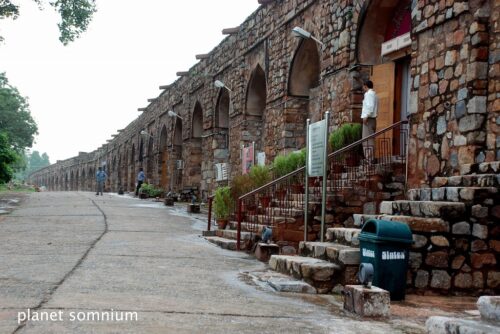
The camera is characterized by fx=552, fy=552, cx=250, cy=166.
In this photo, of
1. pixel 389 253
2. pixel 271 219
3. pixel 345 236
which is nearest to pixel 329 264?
pixel 345 236

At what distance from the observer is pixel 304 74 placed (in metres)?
13.8

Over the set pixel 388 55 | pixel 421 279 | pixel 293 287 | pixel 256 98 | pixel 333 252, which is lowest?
pixel 293 287

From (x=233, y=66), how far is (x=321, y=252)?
12.6 m

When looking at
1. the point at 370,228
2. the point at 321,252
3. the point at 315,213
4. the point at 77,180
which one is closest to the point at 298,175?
the point at 315,213

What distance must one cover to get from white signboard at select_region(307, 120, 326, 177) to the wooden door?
3055 millimetres

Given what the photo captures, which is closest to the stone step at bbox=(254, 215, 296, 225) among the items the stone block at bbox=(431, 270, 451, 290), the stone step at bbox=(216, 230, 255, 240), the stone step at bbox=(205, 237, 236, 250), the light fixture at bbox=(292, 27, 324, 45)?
the stone step at bbox=(216, 230, 255, 240)

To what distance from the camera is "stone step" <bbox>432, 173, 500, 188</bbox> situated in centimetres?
607

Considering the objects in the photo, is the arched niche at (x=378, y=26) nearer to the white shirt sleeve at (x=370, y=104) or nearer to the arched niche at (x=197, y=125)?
the white shirt sleeve at (x=370, y=104)

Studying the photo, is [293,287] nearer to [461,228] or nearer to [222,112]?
[461,228]

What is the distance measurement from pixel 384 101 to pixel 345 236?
4698 millimetres

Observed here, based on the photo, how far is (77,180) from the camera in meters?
60.7

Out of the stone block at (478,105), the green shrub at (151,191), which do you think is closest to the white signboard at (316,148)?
the stone block at (478,105)

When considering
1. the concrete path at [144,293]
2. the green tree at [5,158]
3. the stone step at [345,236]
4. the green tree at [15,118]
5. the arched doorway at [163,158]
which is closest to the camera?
the concrete path at [144,293]

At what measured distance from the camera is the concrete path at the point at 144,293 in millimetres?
3947
